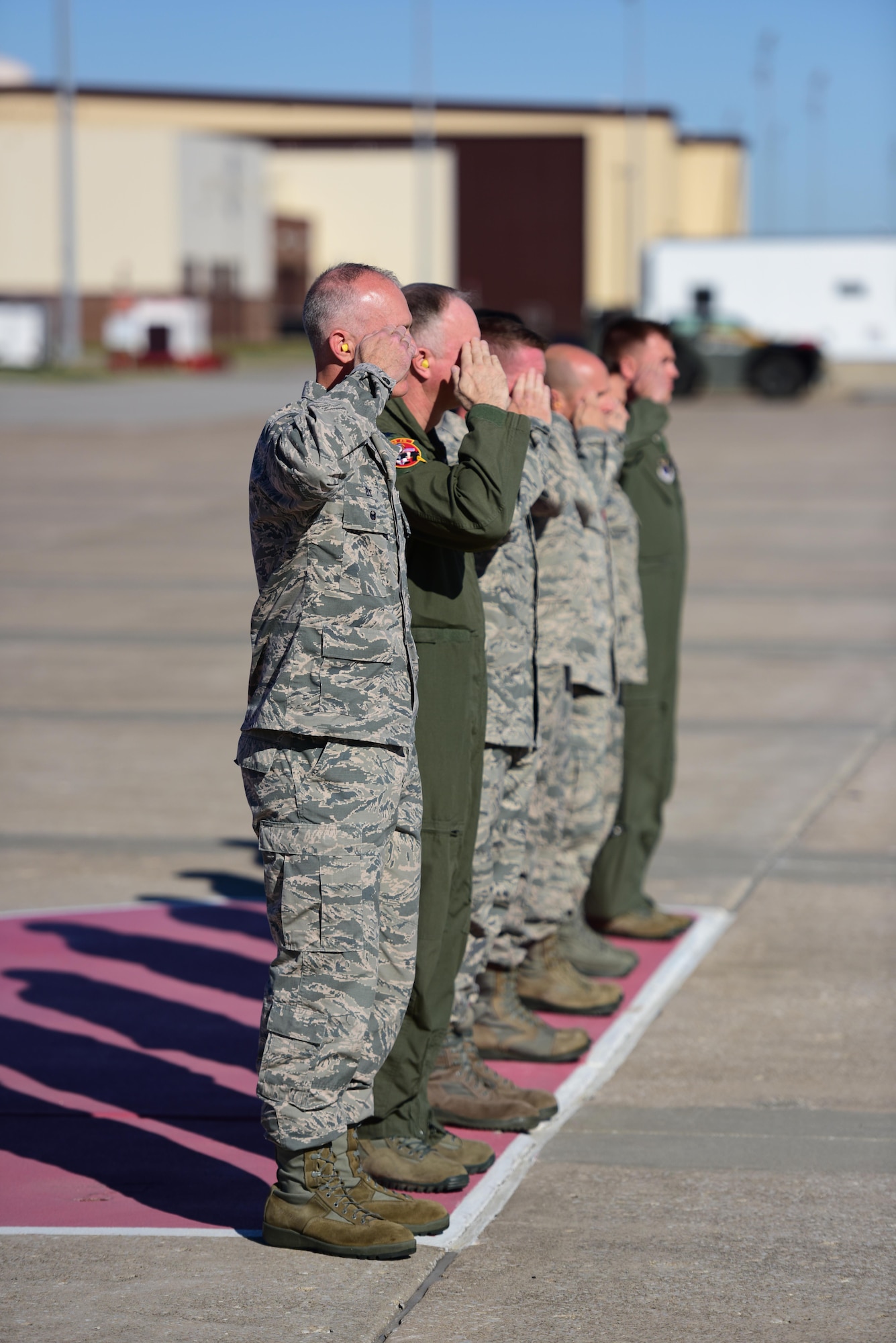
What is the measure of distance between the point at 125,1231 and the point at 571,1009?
1850 mm

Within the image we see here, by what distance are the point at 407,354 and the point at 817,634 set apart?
31.9ft

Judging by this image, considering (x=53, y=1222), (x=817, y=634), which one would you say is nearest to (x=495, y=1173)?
(x=53, y=1222)

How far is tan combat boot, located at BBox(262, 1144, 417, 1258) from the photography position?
12.3ft

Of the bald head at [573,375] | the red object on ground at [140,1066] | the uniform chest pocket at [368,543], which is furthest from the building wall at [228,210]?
the uniform chest pocket at [368,543]

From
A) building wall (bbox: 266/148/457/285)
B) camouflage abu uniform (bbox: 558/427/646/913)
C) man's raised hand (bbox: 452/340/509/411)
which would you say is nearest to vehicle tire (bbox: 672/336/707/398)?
camouflage abu uniform (bbox: 558/427/646/913)

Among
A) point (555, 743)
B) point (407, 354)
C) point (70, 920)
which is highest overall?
point (407, 354)

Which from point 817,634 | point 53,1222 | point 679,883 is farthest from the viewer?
point 817,634

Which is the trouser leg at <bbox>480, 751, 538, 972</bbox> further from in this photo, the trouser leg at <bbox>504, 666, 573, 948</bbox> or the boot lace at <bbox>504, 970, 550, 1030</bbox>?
the boot lace at <bbox>504, 970, 550, 1030</bbox>

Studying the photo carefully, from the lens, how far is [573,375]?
18.6ft

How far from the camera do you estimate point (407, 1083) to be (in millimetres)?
4156

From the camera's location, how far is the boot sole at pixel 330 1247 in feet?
12.3

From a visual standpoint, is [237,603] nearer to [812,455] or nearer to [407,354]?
[407,354]

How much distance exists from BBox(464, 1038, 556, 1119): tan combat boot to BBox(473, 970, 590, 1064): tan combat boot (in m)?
0.32

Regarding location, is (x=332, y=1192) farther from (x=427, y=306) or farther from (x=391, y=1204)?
(x=427, y=306)
